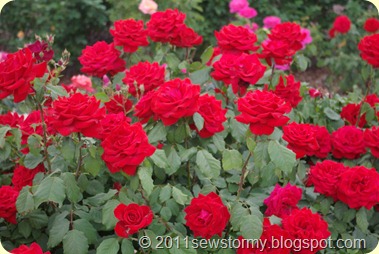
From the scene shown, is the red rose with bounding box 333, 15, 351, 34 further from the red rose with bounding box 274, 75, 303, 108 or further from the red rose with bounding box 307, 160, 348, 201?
the red rose with bounding box 307, 160, 348, 201

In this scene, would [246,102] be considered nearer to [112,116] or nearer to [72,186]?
[112,116]

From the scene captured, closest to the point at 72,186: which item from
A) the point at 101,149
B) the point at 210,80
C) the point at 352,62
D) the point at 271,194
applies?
the point at 101,149

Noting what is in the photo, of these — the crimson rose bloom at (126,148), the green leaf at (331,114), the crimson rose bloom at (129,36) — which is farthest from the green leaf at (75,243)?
the green leaf at (331,114)

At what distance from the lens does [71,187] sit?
6.14ft

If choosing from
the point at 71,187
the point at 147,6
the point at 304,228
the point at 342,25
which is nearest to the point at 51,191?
the point at 71,187

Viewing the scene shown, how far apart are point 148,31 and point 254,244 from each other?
1279 millimetres

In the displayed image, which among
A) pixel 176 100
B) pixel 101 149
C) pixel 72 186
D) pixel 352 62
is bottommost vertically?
pixel 352 62

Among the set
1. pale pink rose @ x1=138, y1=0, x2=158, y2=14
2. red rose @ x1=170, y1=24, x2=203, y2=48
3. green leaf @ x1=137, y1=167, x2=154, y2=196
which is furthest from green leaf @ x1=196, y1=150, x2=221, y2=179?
pale pink rose @ x1=138, y1=0, x2=158, y2=14

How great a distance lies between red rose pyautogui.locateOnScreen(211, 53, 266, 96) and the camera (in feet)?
7.49

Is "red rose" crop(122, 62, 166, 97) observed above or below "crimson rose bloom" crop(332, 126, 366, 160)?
above

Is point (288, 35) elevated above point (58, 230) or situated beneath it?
elevated above

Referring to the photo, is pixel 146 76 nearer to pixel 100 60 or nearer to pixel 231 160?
pixel 100 60

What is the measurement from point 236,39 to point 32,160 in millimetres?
1072

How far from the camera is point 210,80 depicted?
270cm
